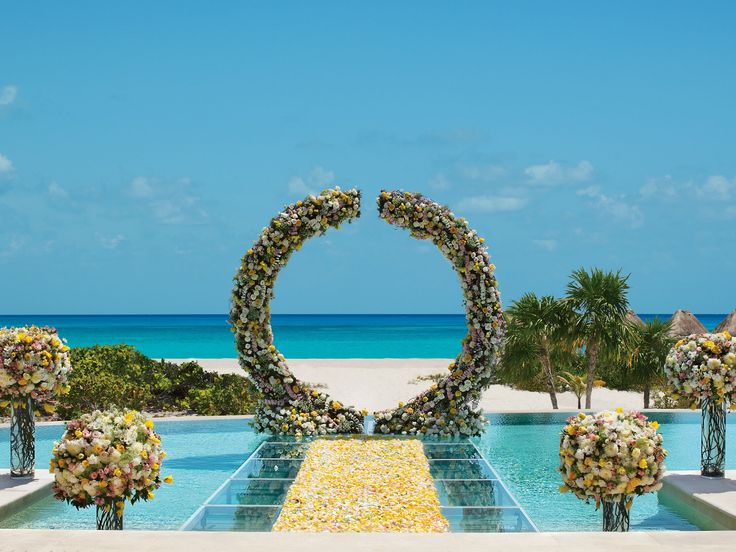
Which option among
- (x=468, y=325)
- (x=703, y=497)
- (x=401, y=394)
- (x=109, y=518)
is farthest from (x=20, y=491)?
(x=401, y=394)

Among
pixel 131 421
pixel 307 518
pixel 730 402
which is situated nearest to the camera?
pixel 131 421

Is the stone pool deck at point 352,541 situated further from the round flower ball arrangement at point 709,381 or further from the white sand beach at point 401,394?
the white sand beach at point 401,394

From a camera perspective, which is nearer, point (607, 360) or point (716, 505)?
point (716, 505)

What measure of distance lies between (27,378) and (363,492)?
11.8 feet

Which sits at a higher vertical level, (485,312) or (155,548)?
(485,312)

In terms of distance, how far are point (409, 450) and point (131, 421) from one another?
469 centimetres

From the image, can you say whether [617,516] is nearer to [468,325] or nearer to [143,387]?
[468,325]

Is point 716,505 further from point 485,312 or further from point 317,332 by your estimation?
point 317,332

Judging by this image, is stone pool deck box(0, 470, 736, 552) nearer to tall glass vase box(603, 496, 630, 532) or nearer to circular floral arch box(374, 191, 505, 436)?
tall glass vase box(603, 496, 630, 532)

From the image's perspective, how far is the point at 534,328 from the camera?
54.1ft

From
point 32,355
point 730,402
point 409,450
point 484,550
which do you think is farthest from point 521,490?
point 32,355

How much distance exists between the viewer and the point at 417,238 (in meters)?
11.3

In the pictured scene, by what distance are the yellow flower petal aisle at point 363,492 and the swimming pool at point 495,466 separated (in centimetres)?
100

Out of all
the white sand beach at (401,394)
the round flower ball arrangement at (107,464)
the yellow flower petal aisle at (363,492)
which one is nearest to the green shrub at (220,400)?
the white sand beach at (401,394)
